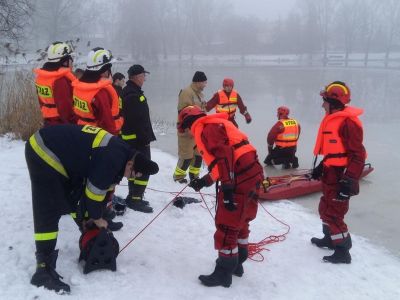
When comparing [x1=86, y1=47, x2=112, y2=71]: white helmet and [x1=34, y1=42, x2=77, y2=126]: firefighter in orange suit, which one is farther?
[x1=34, y1=42, x2=77, y2=126]: firefighter in orange suit

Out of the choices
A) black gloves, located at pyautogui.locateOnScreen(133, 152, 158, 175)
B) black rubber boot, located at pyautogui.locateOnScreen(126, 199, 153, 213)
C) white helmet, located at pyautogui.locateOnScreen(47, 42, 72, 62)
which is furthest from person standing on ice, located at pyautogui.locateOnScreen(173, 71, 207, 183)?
black gloves, located at pyautogui.locateOnScreen(133, 152, 158, 175)

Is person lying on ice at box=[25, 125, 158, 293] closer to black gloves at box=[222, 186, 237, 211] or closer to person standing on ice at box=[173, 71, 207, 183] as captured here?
black gloves at box=[222, 186, 237, 211]

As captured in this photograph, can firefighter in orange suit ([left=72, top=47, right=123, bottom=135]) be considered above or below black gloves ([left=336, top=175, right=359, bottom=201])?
above

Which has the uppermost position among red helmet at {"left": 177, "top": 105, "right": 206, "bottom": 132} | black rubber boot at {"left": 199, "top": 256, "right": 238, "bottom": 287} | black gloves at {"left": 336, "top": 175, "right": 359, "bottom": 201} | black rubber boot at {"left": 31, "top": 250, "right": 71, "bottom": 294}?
red helmet at {"left": 177, "top": 105, "right": 206, "bottom": 132}

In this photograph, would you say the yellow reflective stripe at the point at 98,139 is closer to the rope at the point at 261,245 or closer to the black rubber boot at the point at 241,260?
the black rubber boot at the point at 241,260

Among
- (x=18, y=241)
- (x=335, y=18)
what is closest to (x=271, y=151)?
(x=18, y=241)

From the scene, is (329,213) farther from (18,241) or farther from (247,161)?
(18,241)

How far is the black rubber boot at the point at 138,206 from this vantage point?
16.6ft

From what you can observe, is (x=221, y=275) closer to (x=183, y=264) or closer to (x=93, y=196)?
(x=183, y=264)

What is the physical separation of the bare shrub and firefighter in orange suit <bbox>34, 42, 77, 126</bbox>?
11.2ft

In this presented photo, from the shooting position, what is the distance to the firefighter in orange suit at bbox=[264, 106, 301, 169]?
7480 mm

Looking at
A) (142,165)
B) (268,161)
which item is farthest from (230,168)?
(268,161)

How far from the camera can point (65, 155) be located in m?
3.03

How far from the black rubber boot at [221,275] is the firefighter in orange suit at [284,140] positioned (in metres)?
4.31
